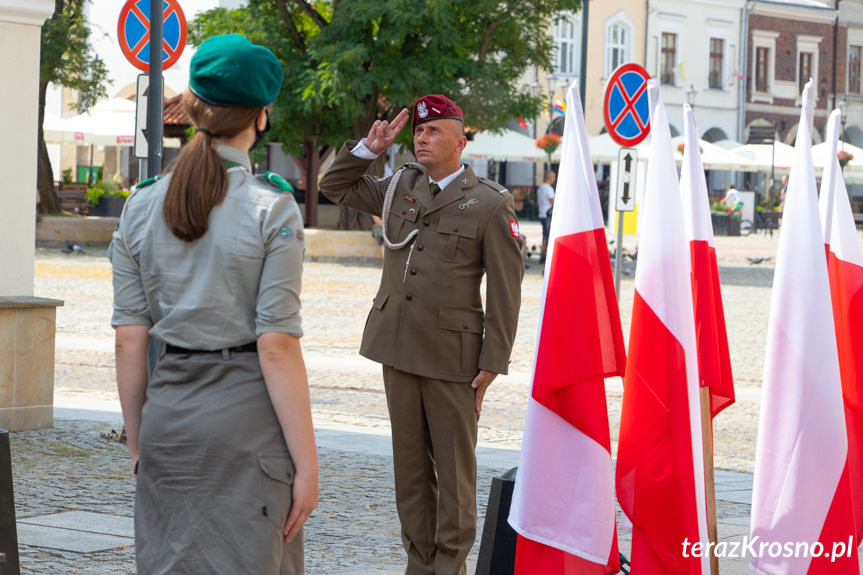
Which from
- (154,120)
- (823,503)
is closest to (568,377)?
(823,503)

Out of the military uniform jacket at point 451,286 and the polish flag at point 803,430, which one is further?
the military uniform jacket at point 451,286

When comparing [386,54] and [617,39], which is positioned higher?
[617,39]

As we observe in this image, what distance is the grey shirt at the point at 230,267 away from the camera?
2.89 m

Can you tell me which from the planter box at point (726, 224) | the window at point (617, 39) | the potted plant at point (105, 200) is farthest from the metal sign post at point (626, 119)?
the window at point (617, 39)

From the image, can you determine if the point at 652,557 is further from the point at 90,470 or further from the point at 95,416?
the point at 95,416

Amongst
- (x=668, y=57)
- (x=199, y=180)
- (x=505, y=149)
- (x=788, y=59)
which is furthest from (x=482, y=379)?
(x=788, y=59)

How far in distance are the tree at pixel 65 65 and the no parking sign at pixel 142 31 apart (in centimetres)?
1587

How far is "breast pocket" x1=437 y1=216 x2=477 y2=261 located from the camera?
4773 mm

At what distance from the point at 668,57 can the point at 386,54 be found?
3244 centimetres

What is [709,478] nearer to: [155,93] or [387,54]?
[155,93]

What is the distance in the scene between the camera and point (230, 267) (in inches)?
114

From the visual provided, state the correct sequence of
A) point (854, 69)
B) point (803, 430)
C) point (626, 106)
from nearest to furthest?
point (803, 430) < point (626, 106) < point (854, 69)

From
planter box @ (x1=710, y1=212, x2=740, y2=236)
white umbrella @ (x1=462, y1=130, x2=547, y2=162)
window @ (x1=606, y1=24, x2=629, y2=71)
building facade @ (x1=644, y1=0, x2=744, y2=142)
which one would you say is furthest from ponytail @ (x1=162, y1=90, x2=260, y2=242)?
building facade @ (x1=644, y1=0, x2=744, y2=142)

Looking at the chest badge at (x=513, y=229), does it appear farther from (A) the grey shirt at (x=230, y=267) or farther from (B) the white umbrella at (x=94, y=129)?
(B) the white umbrella at (x=94, y=129)
